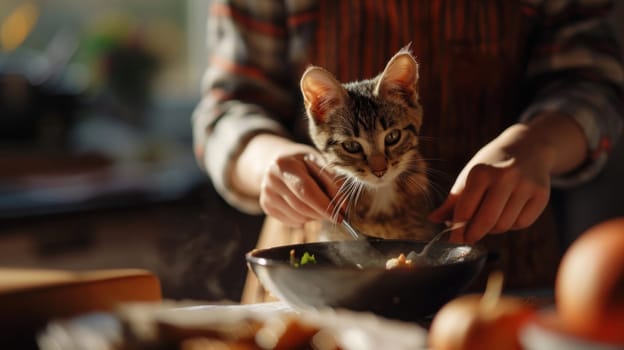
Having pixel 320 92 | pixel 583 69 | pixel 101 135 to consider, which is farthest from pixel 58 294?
pixel 101 135

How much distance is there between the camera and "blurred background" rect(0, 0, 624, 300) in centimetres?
127

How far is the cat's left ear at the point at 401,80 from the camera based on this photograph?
78cm

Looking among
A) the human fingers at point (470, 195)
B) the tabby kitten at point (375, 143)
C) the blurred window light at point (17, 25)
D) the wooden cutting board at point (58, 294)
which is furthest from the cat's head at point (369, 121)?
the blurred window light at point (17, 25)

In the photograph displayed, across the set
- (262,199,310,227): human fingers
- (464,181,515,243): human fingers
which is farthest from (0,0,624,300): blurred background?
(464,181,515,243): human fingers

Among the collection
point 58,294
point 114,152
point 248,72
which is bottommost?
point 114,152

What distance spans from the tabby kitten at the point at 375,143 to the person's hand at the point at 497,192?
77 mm

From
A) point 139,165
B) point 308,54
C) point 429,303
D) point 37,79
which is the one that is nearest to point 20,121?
point 37,79

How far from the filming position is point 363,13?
3.24 feet

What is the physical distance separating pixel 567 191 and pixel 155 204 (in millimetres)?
1206

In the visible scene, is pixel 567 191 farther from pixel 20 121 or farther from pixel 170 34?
pixel 170 34

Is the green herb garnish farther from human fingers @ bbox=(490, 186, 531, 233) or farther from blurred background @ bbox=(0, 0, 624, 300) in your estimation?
blurred background @ bbox=(0, 0, 624, 300)

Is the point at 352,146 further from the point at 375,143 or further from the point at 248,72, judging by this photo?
the point at 248,72

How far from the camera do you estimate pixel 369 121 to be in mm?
851

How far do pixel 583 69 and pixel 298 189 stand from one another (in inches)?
20.0
